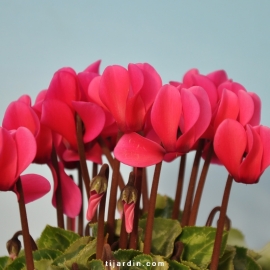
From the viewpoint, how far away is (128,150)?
2.03 feet

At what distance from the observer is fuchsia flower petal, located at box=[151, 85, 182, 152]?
2.02ft

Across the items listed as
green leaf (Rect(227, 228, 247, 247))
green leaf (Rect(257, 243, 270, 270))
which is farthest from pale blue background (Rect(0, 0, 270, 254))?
green leaf (Rect(257, 243, 270, 270))

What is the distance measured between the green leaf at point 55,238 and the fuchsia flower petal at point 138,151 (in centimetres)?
25

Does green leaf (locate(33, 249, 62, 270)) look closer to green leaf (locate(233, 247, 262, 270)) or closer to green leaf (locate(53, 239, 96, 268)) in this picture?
green leaf (locate(53, 239, 96, 268))

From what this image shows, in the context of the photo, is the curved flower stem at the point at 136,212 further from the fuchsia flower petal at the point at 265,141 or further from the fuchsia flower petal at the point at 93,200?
the fuchsia flower petal at the point at 265,141

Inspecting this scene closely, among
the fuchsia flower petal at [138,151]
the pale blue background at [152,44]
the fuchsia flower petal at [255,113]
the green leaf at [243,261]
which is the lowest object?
the green leaf at [243,261]

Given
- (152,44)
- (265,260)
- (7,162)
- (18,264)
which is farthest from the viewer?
(152,44)

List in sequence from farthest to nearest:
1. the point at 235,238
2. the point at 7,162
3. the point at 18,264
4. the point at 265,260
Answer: the point at 235,238
the point at 265,260
the point at 18,264
the point at 7,162

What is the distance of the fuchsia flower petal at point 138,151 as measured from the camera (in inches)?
24.1

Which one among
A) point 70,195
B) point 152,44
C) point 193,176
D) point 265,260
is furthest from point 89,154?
point 152,44

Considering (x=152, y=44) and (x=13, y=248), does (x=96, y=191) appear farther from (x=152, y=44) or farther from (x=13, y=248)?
(x=152, y=44)

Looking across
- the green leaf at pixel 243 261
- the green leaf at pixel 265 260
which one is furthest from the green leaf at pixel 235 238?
the green leaf at pixel 243 261

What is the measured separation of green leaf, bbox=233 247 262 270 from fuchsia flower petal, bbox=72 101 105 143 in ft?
1.12

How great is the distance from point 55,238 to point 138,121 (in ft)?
0.95
